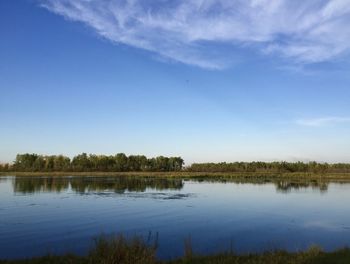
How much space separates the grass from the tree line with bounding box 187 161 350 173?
120415 millimetres

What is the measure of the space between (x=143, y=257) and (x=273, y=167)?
14455 cm

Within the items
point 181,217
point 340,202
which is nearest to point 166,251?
point 181,217

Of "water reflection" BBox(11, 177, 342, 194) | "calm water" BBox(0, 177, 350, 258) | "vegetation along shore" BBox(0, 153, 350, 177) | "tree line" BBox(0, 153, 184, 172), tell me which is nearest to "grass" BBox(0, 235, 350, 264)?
"calm water" BBox(0, 177, 350, 258)

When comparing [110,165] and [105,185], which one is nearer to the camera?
[105,185]

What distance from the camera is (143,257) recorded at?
391 inches

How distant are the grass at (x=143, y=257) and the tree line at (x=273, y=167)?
395 ft

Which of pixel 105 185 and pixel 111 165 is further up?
pixel 111 165

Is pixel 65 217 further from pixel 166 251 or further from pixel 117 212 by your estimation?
pixel 166 251

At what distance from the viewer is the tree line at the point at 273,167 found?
443ft

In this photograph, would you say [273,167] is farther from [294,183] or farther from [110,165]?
[294,183]

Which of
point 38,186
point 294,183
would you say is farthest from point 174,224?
point 294,183

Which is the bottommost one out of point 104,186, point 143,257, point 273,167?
point 143,257

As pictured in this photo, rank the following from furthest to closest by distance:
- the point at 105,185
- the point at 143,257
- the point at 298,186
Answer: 1. the point at 298,186
2. the point at 105,185
3. the point at 143,257

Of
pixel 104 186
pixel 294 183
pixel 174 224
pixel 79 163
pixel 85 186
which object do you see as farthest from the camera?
pixel 79 163
